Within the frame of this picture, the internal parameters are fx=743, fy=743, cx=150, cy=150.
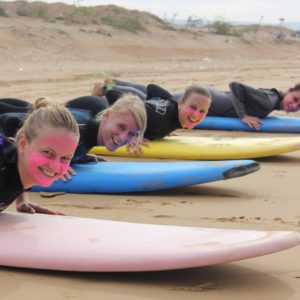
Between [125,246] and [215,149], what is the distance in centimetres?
298

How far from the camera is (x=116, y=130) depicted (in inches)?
177

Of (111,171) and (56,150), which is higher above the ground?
(56,150)

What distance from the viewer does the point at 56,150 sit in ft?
10.1

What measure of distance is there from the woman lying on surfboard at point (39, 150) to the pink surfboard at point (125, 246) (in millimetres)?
219

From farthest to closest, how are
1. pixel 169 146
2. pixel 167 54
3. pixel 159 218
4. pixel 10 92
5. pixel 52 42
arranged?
1. pixel 167 54
2. pixel 52 42
3. pixel 10 92
4. pixel 169 146
5. pixel 159 218

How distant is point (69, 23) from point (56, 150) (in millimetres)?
19735

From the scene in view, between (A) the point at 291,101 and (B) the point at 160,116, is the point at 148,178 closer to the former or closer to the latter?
(B) the point at 160,116

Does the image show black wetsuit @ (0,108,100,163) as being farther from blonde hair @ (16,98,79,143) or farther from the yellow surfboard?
blonde hair @ (16,98,79,143)

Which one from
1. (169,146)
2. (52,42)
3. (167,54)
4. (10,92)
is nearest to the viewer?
(169,146)

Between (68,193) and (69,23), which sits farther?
(69,23)

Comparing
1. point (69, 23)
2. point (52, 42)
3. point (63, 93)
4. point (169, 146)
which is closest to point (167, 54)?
point (69, 23)

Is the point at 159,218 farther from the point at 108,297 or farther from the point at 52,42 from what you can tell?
the point at 52,42

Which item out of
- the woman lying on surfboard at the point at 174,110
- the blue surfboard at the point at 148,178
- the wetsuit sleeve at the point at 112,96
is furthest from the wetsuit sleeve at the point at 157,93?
the blue surfboard at the point at 148,178

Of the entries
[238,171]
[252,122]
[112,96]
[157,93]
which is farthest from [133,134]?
[252,122]
